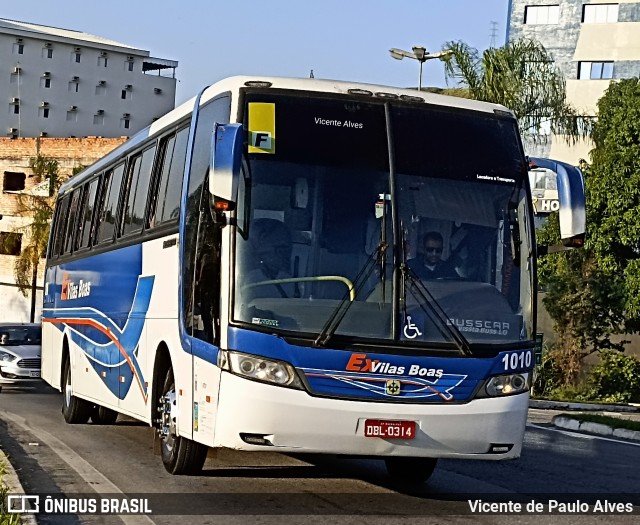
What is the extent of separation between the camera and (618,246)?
37.3 meters

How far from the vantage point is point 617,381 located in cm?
3719

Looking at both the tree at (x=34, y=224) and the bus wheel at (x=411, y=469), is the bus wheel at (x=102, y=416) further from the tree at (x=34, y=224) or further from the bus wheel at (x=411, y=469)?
the tree at (x=34, y=224)

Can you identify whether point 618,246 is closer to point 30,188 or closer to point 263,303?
point 263,303

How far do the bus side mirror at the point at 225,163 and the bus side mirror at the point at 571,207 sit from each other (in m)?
2.63

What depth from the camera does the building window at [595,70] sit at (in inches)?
2221

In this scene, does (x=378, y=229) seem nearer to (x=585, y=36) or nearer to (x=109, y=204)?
(x=109, y=204)

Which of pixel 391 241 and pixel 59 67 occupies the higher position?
pixel 59 67

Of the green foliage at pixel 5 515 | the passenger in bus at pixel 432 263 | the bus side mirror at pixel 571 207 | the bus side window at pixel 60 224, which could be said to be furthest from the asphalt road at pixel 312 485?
the bus side window at pixel 60 224

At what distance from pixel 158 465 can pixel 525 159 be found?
477cm

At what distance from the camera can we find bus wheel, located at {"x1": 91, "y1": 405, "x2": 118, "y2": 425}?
18.0 metres

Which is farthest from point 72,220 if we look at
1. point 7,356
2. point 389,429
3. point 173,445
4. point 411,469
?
point 7,356

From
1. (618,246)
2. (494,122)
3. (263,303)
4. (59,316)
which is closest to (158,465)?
(263,303)

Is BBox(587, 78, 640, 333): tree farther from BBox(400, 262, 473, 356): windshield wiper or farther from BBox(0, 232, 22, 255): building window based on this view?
BBox(0, 232, 22, 255): building window

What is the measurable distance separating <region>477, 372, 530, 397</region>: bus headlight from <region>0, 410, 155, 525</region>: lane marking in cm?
273
